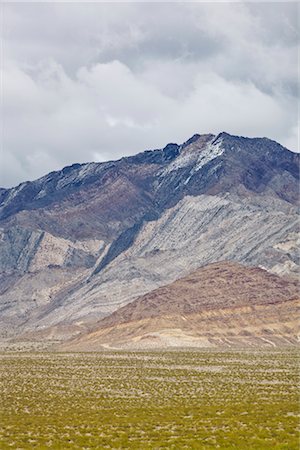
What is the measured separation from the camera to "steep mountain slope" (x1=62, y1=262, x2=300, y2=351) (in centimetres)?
12950

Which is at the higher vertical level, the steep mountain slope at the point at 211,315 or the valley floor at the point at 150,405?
the steep mountain slope at the point at 211,315

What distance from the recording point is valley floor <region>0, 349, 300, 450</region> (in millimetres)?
31656

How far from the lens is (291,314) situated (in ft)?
445

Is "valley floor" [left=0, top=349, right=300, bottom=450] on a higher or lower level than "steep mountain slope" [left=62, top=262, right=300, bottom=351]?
lower

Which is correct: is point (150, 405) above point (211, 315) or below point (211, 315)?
below

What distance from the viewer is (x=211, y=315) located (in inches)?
5551

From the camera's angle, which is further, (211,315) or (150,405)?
(211,315)

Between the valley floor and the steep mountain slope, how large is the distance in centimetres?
4687

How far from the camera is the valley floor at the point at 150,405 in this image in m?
31.7

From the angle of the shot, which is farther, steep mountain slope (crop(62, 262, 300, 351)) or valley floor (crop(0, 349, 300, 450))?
steep mountain slope (crop(62, 262, 300, 351))

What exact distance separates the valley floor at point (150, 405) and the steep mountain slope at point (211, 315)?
4687 cm

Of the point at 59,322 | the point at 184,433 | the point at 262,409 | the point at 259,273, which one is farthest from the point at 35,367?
the point at 59,322

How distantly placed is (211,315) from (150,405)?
96318 millimetres

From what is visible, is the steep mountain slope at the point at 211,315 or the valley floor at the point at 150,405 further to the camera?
the steep mountain slope at the point at 211,315
